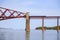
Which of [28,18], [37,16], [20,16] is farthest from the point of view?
[20,16]

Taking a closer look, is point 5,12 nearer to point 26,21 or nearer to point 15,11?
point 15,11

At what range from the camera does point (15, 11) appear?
35469 mm

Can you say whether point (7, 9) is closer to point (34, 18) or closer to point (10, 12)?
point (10, 12)

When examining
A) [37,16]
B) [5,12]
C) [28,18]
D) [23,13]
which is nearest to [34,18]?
[37,16]

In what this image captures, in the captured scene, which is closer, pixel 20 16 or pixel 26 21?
pixel 26 21

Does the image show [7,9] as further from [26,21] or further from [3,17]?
[26,21]

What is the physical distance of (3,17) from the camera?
34.1 m

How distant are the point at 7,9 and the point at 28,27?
195 inches

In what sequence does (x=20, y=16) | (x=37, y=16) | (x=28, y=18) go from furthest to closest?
(x=20, y=16), (x=28, y=18), (x=37, y=16)

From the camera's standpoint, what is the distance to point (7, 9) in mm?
35594

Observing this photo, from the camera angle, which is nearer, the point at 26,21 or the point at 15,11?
the point at 26,21

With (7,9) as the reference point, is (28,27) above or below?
below

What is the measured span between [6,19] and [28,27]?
11.2 ft

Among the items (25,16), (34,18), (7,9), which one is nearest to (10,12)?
(7,9)
